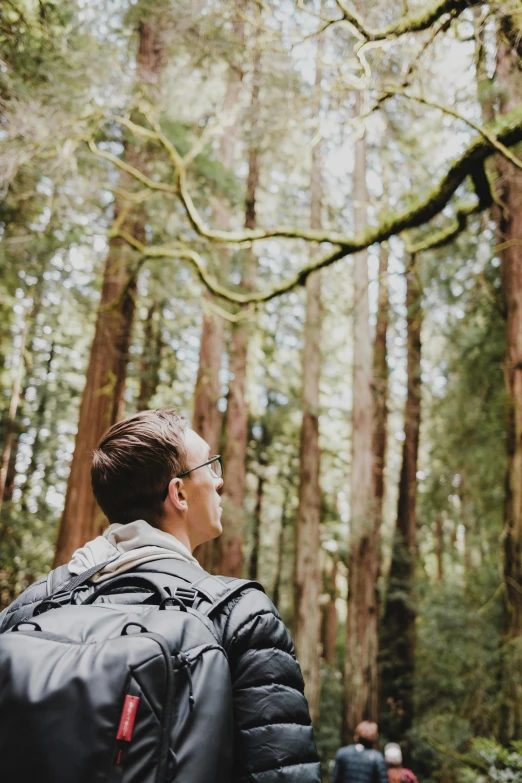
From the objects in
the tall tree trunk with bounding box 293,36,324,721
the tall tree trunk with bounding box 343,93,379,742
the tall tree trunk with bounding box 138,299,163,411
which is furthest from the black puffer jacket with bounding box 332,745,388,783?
the tall tree trunk with bounding box 138,299,163,411

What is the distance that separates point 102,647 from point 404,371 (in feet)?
56.9

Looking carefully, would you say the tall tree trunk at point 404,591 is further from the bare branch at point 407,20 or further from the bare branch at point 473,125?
the bare branch at point 407,20

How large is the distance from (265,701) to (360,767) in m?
6.01

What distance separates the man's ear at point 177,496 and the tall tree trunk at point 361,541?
9.05 meters

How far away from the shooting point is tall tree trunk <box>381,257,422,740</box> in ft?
44.8

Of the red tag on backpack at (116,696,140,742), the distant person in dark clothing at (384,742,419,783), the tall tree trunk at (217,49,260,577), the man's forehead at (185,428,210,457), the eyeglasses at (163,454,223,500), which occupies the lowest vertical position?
the distant person in dark clothing at (384,742,419,783)

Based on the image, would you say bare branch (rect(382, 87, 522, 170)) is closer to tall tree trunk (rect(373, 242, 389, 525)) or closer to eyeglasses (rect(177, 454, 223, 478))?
eyeglasses (rect(177, 454, 223, 478))

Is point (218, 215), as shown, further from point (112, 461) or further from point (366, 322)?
point (112, 461)

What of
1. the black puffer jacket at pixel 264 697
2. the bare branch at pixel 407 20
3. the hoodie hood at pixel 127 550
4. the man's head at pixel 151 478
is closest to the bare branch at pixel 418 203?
the bare branch at pixel 407 20

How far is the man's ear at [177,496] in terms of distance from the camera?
155cm

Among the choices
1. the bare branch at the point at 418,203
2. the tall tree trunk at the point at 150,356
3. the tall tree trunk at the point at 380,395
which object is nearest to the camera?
the bare branch at the point at 418,203

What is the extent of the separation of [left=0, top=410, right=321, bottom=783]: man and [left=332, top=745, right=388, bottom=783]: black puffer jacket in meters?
5.72

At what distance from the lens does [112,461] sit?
5.00ft

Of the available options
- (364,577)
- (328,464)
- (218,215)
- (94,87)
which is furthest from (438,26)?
(328,464)
